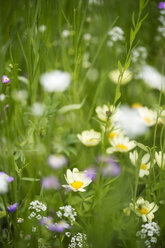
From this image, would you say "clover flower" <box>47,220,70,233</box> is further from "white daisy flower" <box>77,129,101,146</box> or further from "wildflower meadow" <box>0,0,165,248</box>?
"white daisy flower" <box>77,129,101,146</box>

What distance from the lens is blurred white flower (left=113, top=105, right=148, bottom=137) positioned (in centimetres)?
91

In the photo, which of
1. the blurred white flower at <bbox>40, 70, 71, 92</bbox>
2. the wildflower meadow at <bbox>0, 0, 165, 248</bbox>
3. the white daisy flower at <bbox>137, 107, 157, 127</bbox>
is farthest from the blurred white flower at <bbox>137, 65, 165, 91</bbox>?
the blurred white flower at <bbox>40, 70, 71, 92</bbox>

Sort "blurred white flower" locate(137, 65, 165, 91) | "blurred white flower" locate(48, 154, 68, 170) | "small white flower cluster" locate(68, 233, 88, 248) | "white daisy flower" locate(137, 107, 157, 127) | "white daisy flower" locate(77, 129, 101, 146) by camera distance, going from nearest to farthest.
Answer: "small white flower cluster" locate(68, 233, 88, 248) < "blurred white flower" locate(48, 154, 68, 170) < "white daisy flower" locate(77, 129, 101, 146) < "white daisy flower" locate(137, 107, 157, 127) < "blurred white flower" locate(137, 65, 165, 91)

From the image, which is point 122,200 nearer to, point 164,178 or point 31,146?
point 164,178

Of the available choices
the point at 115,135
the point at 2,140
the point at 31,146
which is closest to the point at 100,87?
the point at 115,135

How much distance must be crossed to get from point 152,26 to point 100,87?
68 centimetres

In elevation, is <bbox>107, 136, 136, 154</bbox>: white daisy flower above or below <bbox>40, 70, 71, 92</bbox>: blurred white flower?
below

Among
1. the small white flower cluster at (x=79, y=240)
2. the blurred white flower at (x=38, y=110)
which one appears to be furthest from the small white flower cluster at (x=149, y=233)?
the blurred white flower at (x=38, y=110)

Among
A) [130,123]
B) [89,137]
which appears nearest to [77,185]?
[89,137]

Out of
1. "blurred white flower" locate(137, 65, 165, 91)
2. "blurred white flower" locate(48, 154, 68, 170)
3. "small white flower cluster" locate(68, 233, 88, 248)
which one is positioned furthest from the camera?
"blurred white flower" locate(137, 65, 165, 91)

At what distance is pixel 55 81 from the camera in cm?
96

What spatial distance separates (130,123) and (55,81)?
0.29 m

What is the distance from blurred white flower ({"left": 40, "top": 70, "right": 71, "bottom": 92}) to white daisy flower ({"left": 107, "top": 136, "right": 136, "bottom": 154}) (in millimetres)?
252

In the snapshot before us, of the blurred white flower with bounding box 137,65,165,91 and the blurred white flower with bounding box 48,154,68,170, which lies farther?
the blurred white flower with bounding box 137,65,165,91
